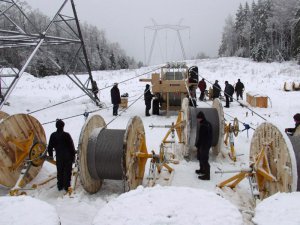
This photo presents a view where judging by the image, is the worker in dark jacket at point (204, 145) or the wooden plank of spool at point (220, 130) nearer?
the worker in dark jacket at point (204, 145)

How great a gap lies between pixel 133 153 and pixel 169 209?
11.2 ft

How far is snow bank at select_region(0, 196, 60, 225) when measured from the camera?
252 cm

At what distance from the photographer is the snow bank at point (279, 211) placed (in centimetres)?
238

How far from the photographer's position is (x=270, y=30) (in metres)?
58.5

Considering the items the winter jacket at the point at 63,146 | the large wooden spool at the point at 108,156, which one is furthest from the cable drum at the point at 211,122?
the winter jacket at the point at 63,146

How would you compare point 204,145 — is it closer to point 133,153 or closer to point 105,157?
point 133,153

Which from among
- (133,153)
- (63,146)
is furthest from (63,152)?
(133,153)

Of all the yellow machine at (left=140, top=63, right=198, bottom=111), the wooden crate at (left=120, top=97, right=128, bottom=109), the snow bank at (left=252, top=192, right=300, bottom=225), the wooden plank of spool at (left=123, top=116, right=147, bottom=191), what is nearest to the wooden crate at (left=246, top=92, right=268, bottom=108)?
the yellow machine at (left=140, top=63, right=198, bottom=111)

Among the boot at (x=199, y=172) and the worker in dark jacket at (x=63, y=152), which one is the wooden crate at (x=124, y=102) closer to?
the boot at (x=199, y=172)

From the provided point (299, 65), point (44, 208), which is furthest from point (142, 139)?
point (299, 65)

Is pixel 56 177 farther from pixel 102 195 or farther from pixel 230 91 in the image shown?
pixel 230 91

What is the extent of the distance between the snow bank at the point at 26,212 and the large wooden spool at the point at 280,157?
3.21 metres

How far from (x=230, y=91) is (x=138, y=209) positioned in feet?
49.6

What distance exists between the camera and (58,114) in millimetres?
14422
